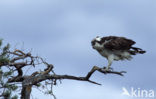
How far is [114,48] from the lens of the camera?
9.98 metres

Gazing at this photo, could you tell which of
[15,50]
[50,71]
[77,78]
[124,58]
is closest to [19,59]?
[15,50]

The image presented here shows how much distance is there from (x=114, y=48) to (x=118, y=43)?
0.18m

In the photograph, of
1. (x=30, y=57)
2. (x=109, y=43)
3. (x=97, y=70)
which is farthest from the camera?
(x=30, y=57)

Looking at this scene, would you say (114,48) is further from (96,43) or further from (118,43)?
(96,43)

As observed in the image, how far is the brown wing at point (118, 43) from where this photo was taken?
995 cm

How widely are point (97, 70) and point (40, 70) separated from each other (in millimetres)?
2458

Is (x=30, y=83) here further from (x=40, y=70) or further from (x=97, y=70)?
(x=97, y=70)

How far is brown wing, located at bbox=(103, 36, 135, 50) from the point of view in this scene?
32.7ft

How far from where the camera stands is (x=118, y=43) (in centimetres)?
998

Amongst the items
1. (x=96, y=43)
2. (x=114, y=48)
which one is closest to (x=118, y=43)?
(x=114, y=48)

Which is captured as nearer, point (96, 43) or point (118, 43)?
point (118, 43)

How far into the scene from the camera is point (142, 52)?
1031cm

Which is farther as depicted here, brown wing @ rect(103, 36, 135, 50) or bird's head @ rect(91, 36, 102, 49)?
bird's head @ rect(91, 36, 102, 49)

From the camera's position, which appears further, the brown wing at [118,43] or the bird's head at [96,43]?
the bird's head at [96,43]
